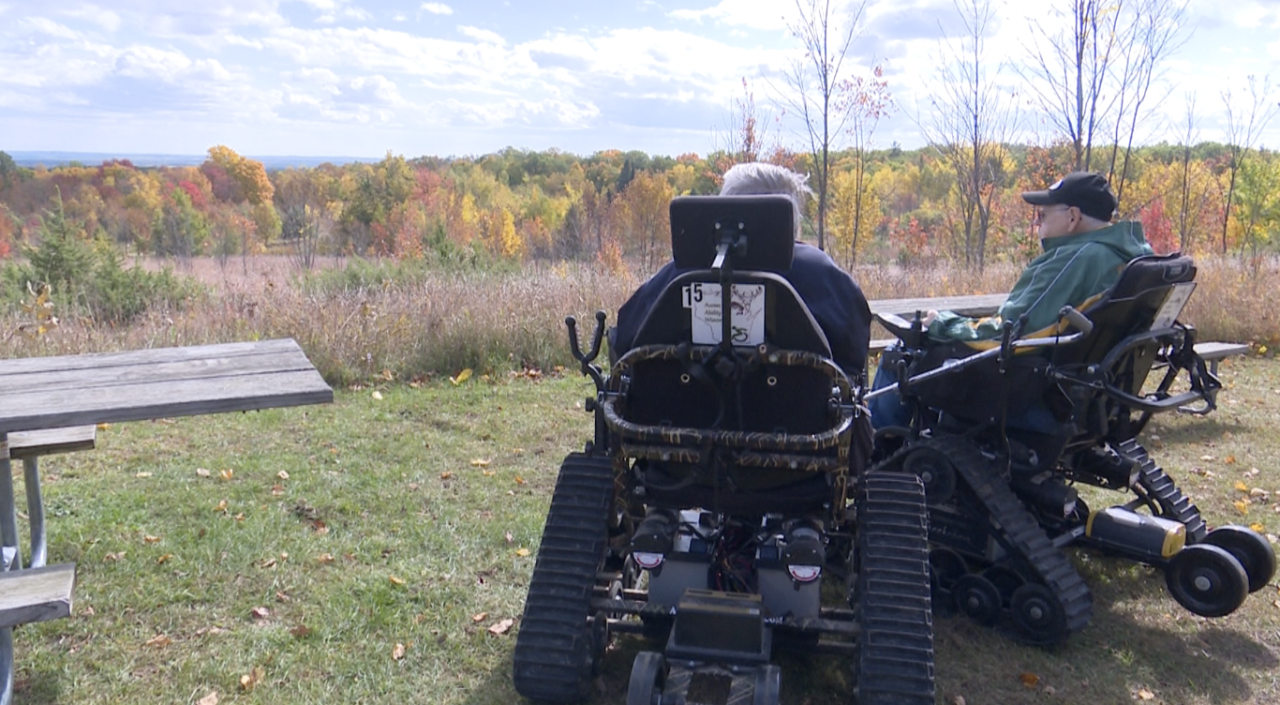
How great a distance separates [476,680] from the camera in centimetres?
320

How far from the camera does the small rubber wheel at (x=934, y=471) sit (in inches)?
146

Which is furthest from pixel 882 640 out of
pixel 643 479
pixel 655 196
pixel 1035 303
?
pixel 655 196

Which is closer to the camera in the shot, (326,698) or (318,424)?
(326,698)

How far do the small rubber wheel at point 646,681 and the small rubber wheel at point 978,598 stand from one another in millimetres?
1512

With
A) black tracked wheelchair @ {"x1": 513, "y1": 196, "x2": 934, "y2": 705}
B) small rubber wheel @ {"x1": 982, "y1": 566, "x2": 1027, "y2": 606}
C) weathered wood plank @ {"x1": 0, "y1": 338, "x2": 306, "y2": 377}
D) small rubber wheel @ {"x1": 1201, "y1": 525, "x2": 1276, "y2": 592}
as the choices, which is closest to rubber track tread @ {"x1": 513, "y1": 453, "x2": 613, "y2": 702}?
black tracked wheelchair @ {"x1": 513, "y1": 196, "x2": 934, "y2": 705}

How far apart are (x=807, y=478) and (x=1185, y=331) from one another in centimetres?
180

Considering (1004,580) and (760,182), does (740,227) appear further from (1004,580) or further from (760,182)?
(1004,580)

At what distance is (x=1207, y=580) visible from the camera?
355 cm

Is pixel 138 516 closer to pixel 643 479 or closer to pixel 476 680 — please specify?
pixel 476 680

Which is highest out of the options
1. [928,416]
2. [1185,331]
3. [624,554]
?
[1185,331]

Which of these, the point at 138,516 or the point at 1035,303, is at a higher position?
the point at 1035,303

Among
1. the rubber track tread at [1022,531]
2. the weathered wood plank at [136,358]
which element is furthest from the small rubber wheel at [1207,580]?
the weathered wood plank at [136,358]

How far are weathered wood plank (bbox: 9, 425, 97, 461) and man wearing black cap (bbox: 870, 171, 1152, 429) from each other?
3.46 m

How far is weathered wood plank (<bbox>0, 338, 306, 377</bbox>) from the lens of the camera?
12.0 ft
